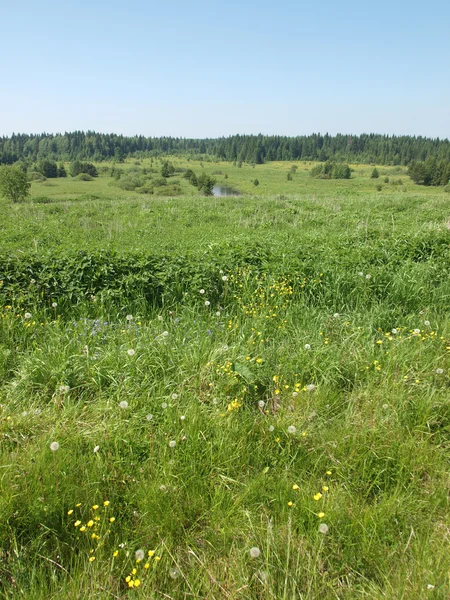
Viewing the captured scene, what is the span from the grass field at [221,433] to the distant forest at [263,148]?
154835 mm

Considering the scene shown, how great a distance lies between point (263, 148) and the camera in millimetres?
159625

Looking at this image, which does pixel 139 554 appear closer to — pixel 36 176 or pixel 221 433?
pixel 221 433

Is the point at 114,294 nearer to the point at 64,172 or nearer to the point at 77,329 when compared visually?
the point at 77,329

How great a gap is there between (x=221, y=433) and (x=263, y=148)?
17177cm

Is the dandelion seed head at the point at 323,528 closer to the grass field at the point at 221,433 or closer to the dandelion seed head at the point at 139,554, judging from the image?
the grass field at the point at 221,433

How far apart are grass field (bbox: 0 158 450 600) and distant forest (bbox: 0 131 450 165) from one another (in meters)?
155

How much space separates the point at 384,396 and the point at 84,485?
2615 mm

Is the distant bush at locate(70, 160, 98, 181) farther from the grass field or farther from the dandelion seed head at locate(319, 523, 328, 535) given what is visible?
the dandelion seed head at locate(319, 523, 328, 535)

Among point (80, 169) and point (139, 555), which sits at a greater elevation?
point (80, 169)

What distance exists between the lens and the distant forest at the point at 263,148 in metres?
147

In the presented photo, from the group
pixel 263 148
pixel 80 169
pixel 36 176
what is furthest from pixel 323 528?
pixel 263 148

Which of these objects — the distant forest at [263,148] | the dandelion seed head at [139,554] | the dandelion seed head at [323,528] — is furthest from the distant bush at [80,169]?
the dandelion seed head at [323,528]

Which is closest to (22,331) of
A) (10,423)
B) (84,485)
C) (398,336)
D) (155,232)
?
(10,423)

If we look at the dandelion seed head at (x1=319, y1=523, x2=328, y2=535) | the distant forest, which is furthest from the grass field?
the distant forest
